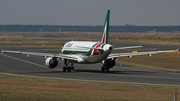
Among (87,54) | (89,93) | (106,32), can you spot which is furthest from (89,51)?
(89,93)

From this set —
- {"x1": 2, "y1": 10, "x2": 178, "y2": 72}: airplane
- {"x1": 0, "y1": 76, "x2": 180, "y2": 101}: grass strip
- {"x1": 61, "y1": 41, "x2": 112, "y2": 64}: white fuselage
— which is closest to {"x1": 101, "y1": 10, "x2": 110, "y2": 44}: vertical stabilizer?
{"x1": 2, "y1": 10, "x2": 178, "y2": 72}: airplane

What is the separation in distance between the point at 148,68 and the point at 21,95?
121ft

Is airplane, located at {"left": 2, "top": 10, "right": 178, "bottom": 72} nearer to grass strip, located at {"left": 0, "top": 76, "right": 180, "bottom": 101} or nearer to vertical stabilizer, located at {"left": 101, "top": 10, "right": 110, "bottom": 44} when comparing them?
vertical stabilizer, located at {"left": 101, "top": 10, "right": 110, "bottom": 44}

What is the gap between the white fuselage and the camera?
5952 cm

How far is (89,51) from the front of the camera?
201 feet

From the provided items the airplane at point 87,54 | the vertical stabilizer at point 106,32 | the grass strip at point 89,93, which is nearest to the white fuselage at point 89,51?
the airplane at point 87,54

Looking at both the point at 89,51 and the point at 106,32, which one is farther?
the point at 106,32

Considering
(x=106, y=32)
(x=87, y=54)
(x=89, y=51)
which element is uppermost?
(x=106, y=32)

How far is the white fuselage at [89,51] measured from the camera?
59.5 m

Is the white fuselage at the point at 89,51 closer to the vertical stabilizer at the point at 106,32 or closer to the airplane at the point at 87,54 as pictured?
the airplane at the point at 87,54

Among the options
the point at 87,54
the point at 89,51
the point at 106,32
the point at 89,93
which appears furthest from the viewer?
the point at 87,54

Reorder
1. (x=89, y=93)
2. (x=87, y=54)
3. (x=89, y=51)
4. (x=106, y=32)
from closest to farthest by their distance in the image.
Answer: (x=89, y=93) < (x=89, y=51) < (x=106, y=32) < (x=87, y=54)

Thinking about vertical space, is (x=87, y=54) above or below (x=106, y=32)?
below

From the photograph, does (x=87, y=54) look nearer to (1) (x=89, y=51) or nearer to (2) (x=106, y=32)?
(1) (x=89, y=51)
